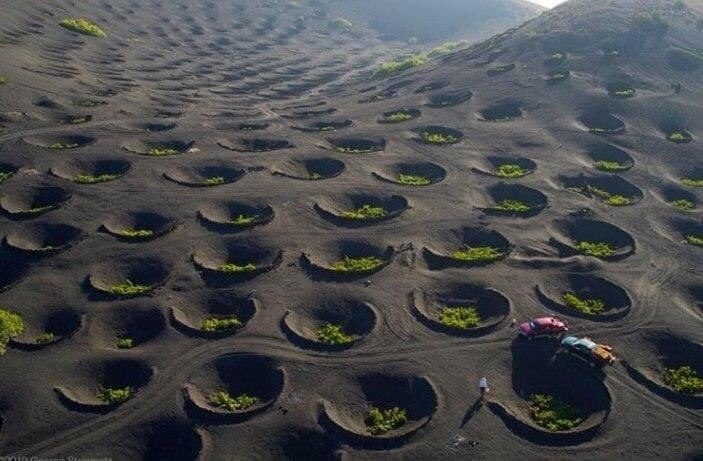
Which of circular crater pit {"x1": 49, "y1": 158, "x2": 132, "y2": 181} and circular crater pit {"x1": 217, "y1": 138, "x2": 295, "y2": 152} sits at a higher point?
circular crater pit {"x1": 217, "y1": 138, "x2": 295, "y2": 152}

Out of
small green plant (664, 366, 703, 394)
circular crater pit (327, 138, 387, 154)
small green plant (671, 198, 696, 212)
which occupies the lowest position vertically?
small green plant (664, 366, 703, 394)

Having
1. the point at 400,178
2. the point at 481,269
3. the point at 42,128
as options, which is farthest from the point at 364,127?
the point at 42,128

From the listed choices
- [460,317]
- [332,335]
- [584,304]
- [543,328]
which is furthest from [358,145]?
[543,328]

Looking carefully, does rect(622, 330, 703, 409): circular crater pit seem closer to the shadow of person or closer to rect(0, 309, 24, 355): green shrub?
the shadow of person

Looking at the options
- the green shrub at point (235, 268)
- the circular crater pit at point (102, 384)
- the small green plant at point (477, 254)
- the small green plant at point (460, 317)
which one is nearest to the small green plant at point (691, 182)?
the small green plant at point (477, 254)

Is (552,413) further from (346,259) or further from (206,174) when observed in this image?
(206,174)

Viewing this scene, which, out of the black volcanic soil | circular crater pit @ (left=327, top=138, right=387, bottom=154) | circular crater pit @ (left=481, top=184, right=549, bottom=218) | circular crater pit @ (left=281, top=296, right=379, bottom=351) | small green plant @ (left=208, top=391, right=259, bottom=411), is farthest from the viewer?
circular crater pit @ (left=327, top=138, right=387, bottom=154)

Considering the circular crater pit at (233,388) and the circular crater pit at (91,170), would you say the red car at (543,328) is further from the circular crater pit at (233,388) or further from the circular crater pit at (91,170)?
the circular crater pit at (91,170)

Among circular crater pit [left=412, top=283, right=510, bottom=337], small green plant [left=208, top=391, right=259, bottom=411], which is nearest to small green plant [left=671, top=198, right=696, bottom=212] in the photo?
circular crater pit [left=412, top=283, right=510, bottom=337]
